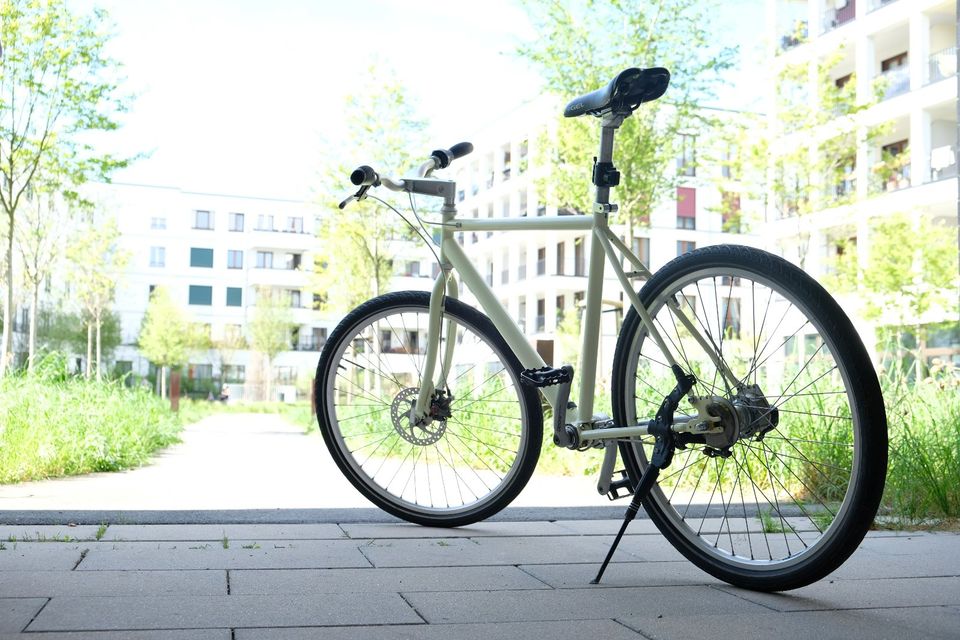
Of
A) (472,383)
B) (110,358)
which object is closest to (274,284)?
(110,358)

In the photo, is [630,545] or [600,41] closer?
[630,545]

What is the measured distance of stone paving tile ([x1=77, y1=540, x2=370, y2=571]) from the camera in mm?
2832

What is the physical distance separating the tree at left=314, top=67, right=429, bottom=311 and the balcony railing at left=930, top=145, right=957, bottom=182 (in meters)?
14.3

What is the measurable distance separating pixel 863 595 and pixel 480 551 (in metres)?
1.19

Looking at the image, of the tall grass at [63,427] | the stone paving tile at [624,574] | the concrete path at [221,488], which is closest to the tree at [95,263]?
the tall grass at [63,427]

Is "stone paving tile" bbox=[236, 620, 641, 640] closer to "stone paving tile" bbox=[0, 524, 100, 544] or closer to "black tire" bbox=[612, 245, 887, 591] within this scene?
"black tire" bbox=[612, 245, 887, 591]

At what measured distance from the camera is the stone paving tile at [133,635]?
1.98 meters

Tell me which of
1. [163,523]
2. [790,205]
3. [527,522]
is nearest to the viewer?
[163,523]

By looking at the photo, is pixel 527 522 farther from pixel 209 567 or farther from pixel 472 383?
pixel 209 567

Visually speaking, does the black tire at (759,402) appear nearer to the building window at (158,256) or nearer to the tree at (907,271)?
the tree at (907,271)

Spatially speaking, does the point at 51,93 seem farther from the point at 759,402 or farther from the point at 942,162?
the point at 942,162

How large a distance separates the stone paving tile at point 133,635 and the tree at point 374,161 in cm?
1677

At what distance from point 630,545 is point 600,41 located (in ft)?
34.1

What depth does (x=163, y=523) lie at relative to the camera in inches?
145
